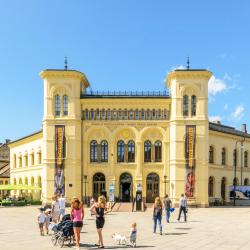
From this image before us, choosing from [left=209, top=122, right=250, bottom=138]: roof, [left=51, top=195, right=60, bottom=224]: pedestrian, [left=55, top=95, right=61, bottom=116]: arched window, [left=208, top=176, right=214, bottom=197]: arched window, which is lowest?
[left=208, top=176, right=214, bottom=197]: arched window

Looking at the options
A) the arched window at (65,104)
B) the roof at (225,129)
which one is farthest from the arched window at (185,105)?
the arched window at (65,104)

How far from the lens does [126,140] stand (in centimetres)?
5347

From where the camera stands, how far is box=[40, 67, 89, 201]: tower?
2029 inches

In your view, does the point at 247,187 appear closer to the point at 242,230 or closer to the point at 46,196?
the point at 46,196

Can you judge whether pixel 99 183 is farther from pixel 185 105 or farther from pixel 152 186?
pixel 185 105

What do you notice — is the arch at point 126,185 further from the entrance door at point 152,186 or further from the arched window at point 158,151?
the arched window at point 158,151

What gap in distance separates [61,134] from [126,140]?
7.14 meters

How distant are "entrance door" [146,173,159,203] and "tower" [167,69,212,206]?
7.37 feet

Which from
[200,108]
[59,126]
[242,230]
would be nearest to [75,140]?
[59,126]

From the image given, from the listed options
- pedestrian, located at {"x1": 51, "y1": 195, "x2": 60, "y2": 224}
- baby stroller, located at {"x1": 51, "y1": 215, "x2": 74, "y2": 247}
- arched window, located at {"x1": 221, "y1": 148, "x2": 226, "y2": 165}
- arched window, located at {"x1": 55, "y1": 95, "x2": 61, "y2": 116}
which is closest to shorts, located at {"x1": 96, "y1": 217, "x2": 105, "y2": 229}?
baby stroller, located at {"x1": 51, "y1": 215, "x2": 74, "y2": 247}

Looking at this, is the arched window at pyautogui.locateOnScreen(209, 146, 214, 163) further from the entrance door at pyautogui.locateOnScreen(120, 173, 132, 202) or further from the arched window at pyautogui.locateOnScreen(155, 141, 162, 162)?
the entrance door at pyautogui.locateOnScreen(120, 173, 132, 202)

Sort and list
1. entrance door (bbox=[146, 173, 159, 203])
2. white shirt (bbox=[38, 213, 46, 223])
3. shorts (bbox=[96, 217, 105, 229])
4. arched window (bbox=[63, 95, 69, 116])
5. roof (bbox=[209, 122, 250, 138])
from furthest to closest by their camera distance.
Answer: roof (bbox=[209, 122, 250, 138]) < entrance door (bbox=[146, 173, 159, 203]) < arched window (bbox=[63, 95, 69, 116]) < white shirt (bbox=[38, 213, 46, 223]) < shorts (bbox=[96, 217, 105, 229])

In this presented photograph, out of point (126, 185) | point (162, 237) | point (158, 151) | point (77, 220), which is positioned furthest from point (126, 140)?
point (77, 220)

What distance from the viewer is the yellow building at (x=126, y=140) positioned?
51062 millimetres
